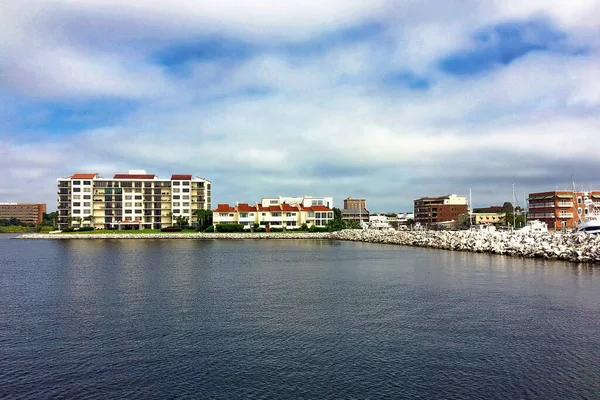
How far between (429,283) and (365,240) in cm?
6257

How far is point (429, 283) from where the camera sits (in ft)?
111

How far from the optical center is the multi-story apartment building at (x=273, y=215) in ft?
379

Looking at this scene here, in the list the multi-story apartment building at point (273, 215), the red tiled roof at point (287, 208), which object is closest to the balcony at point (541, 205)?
the multi-story apartment building at point (273, 215)

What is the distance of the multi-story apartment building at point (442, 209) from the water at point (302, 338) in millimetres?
124550

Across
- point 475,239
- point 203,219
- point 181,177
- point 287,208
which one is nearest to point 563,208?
point 475,239

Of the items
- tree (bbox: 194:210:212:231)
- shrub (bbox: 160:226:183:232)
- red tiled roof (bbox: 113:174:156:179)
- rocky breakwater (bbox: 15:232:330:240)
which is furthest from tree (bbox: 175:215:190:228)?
red tiled roof (bbox: 113:174:156:179)

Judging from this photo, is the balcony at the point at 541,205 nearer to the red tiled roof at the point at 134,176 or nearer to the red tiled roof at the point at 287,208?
the red tiled roof at the point at 287,208

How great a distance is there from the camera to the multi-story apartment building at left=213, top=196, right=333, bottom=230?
11562cm

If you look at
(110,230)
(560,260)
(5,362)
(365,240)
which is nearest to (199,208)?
(110,230)

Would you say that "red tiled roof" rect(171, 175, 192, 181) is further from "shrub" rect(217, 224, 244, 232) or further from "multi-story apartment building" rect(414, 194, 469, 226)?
"multi-story apartment building" rect(414, 194, 469, 226)

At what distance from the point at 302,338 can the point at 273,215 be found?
97.4 m

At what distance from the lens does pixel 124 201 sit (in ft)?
384

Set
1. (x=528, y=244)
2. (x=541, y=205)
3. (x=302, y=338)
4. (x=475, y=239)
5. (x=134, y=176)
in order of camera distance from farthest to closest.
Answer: (x=134, y=176)
(x=541, y=205)
(x=475, y=239)
(x=528, y=244)
(x=302, y=338)

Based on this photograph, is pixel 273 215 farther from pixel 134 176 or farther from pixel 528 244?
pixel 528 244
